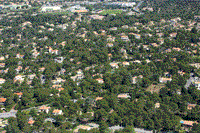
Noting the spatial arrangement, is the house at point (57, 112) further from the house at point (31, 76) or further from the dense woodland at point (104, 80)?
the house at point (31, 76)

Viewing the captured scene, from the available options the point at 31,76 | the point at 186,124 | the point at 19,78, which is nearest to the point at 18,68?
the point at 19,78

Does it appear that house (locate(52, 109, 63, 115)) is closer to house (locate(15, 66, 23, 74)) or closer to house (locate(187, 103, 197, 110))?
house (locate(187, 103, 197, 110))

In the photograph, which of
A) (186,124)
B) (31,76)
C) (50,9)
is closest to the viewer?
(186,124)

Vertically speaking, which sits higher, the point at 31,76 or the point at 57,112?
the point at 31,76

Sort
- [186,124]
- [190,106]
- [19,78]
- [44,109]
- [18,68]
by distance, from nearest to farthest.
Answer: [186,124] → [190,106] → [44,109] → [19,78] → [18,68]

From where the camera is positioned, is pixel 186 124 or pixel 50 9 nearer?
pixel 186 124

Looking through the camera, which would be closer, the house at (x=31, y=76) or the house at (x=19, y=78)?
the house at (x=19, y=78)

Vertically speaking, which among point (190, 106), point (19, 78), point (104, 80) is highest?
point (104, 80)

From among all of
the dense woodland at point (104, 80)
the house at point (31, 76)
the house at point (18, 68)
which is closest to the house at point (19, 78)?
the dense woodland at point (104, 80)

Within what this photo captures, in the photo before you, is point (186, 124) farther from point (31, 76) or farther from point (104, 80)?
point (31, 76)

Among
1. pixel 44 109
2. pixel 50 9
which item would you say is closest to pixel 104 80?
pixel 44 109
